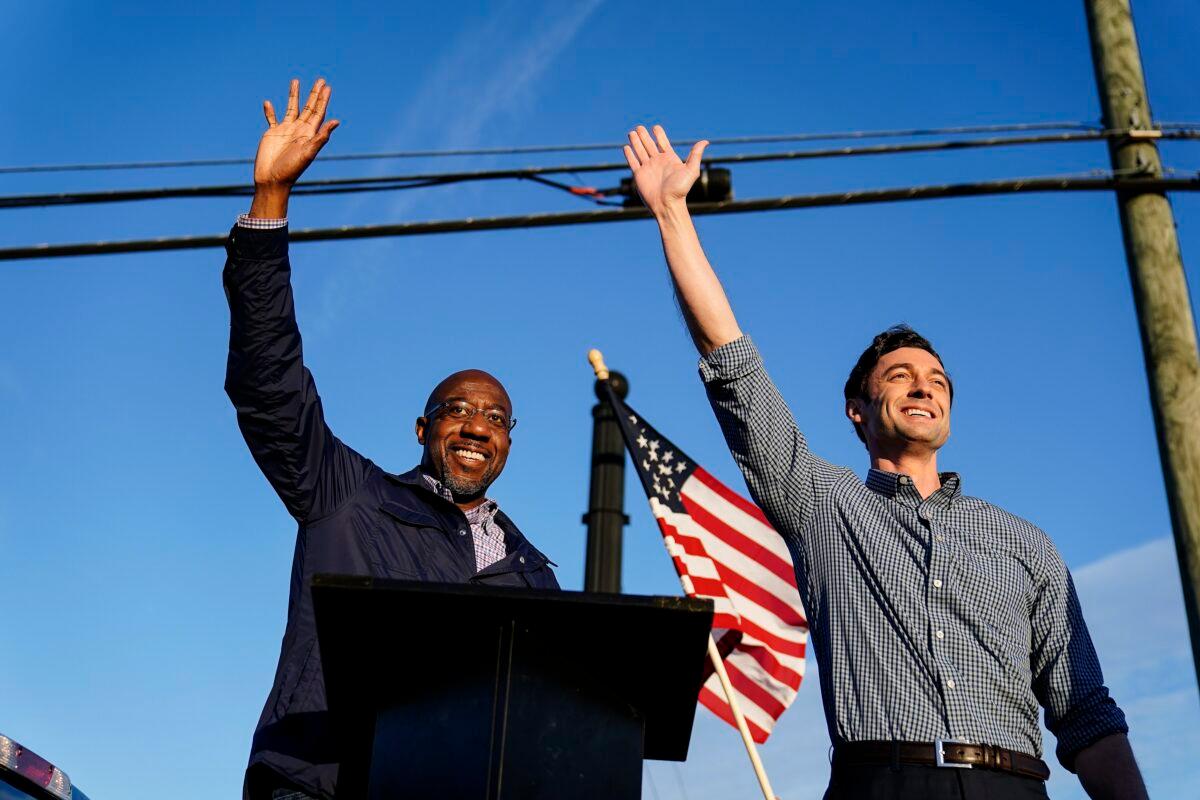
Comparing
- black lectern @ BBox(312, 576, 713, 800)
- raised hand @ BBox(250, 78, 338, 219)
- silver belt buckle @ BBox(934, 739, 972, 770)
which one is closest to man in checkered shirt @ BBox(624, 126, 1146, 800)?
silver belt buckle @ BBox(934, 739, 972, 770)

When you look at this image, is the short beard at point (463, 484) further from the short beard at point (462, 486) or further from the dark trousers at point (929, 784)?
the dark trousers at point (929, 784)

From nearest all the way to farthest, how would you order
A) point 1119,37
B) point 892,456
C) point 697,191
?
1. point 892,456
2. point 1119,37
3. point 697,191

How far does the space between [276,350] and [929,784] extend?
7.15ft

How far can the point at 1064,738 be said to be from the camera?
11.8 ft

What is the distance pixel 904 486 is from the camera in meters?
3.71

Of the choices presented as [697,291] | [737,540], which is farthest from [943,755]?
[737,540]

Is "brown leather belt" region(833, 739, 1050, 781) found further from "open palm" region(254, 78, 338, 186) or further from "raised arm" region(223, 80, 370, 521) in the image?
"open palm" region(254, 78, 338, 186)

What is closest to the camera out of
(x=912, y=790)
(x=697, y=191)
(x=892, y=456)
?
(x=912, y=790)

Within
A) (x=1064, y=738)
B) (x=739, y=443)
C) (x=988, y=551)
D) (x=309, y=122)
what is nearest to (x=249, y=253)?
(x=309, y=122)

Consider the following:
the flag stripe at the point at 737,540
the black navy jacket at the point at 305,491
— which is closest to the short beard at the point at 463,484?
the black navy jacket at the point at 305,491

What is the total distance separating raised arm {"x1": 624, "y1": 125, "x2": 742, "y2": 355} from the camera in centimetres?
364

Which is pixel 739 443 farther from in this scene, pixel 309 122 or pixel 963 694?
pixel 309 122

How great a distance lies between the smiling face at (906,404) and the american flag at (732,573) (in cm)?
231

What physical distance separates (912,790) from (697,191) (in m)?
5.77
